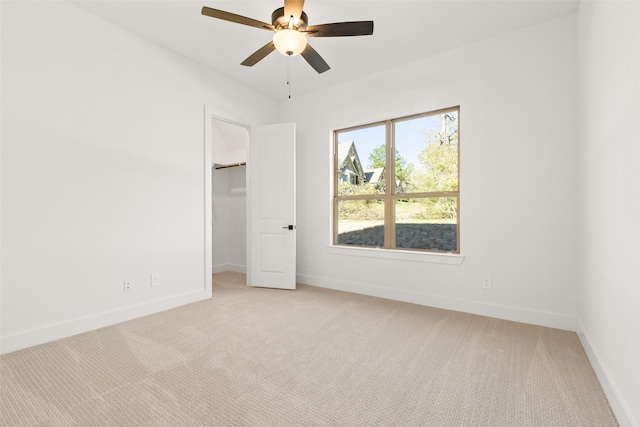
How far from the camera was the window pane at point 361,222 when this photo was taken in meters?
3.98

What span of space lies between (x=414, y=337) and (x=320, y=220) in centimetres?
222

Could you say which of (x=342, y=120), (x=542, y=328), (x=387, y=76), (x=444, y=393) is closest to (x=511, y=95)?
(x=387, y=76)

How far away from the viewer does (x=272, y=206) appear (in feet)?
13.9

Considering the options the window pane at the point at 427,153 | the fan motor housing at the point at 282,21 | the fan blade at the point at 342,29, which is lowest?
the window pane at the point at 427,153

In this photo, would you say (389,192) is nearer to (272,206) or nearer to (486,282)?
(486,282)

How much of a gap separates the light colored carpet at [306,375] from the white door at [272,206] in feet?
4.05

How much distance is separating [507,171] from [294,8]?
8.14ft

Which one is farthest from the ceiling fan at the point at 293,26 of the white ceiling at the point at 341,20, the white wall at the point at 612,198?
the white wall at the point at 612,198

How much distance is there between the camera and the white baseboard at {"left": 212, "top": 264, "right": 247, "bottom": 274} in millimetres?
5359

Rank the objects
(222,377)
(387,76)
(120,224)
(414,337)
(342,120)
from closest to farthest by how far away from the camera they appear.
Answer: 1. (222,377)
2. (414,337)
3. (120,224)
4. (387,76)
5. (342,120)

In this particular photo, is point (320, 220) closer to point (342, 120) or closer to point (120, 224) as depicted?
point (342, 120)

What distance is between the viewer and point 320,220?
172 inches

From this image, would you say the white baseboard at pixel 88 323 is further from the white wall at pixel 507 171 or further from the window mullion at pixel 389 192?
the window mullion at pixel 389 192

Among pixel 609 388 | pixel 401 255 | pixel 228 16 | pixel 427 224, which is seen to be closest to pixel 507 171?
pixel 427 224
